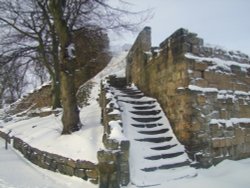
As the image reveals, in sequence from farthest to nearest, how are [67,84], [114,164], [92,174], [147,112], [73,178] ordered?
[67,84] → [147,112] → [73,178] → [92,174] → [114,164]

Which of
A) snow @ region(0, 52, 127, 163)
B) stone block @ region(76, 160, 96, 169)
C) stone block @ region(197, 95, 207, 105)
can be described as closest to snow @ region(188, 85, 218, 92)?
stone block @ region(197, 95, 207, 105)

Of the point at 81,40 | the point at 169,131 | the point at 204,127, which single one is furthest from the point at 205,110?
the point at 81,40

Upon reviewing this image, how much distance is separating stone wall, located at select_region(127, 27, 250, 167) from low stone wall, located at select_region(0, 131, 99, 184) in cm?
220

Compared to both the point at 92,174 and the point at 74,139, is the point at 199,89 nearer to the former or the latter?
the point at 92,174

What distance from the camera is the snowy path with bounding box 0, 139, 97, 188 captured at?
6.60 meters

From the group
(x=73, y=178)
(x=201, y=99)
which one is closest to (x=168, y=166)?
(x=201, y=99)

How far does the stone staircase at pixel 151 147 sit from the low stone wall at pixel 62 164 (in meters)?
0.78

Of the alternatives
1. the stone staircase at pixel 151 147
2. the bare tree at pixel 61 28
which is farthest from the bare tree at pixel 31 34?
the stone staircase at pixel 151 147

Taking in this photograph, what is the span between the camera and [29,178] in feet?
23.6

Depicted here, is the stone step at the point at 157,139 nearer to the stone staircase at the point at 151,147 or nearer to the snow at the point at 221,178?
the stone staircase at the point at 151,147

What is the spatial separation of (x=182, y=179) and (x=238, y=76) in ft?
10.7

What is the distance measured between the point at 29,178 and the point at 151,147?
8.73 ft

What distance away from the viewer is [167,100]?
8.41 m

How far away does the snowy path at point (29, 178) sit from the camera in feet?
21.6
